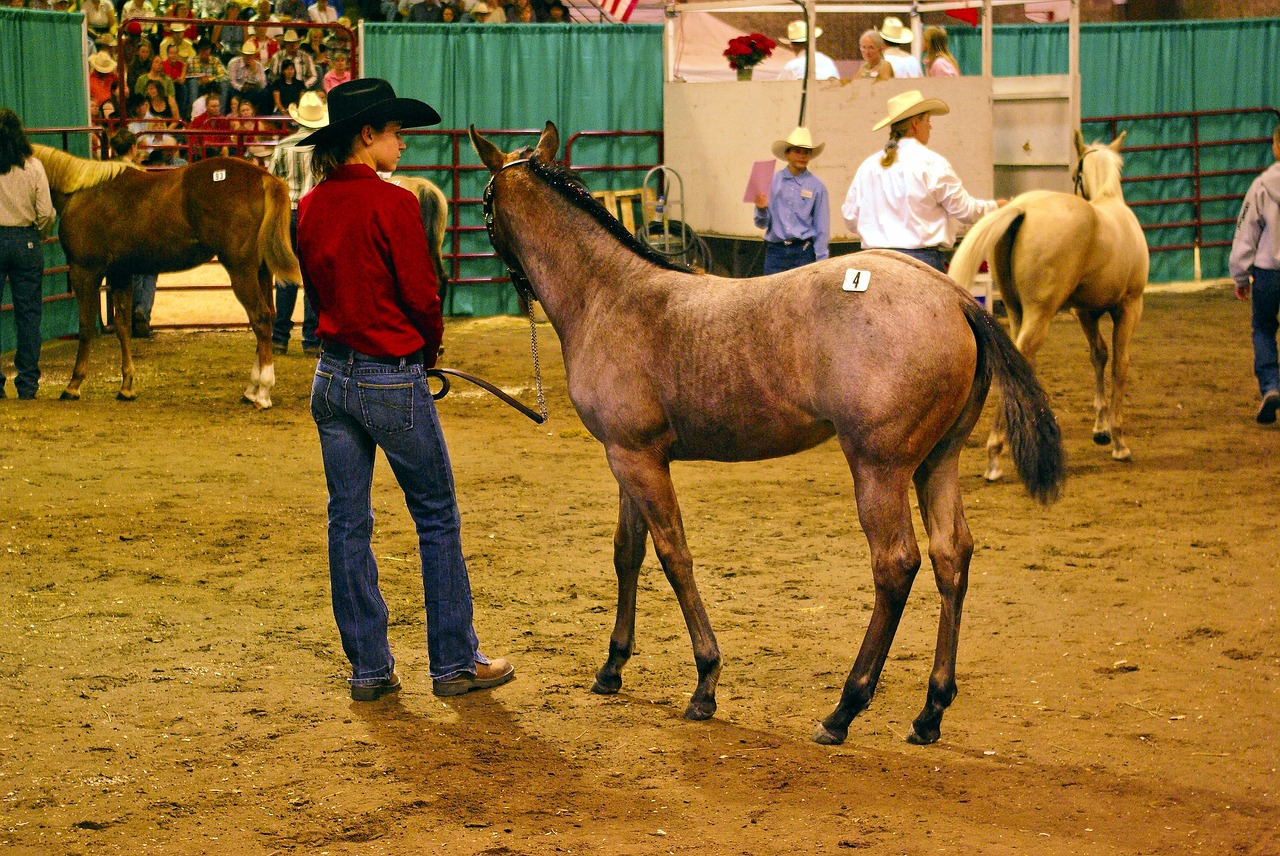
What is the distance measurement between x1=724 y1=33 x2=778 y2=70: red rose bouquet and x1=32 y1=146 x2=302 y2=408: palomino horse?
5287 mm

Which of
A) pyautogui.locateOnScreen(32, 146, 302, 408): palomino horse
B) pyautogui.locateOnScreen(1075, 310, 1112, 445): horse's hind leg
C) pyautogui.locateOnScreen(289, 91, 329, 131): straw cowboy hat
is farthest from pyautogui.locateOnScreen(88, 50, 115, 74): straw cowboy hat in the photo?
pyautogui.locateOnScreen(1075, 310, 1112, 445): horse's hind leg

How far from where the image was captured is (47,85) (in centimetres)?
1235

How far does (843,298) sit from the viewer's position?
399 centimetres

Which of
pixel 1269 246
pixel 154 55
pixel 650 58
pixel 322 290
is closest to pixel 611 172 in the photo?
pixel 650 58

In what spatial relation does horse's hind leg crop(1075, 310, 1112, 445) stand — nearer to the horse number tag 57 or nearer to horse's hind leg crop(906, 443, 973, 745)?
horse's hind leg crop(906, 443, 973, 745)

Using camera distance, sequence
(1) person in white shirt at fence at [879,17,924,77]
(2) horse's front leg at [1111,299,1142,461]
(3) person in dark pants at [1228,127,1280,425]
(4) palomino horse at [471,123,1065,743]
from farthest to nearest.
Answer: (1) person in white shirt at fence at [879,17,924,77], (3) person in dark pants at [1228,127,1280,425], (2) horse's front leg at [1111,299,1142,461], (4) palomino horse at [471,123,1065,743]

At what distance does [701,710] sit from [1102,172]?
544cm

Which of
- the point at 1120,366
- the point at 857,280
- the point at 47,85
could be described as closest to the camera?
the point at 857,280

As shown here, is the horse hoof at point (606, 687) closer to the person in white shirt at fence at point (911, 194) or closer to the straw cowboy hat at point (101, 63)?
the person in white shirt at fence at point (911, 194)

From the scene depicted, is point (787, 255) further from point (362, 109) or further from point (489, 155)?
point (362, 109)

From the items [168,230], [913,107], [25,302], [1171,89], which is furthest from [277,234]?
[1171,89]

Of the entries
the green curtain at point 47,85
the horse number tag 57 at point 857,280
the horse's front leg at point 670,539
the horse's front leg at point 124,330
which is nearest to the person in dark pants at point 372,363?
the horse's front leg at point 670,539

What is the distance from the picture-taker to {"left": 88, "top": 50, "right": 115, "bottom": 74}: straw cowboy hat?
1541 centimetres

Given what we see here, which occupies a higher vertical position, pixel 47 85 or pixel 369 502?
pixel 47 85
